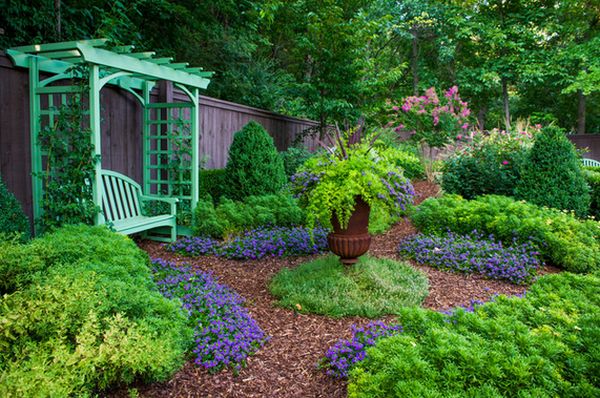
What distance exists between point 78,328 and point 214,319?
105cm

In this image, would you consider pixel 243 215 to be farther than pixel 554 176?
Answer: No

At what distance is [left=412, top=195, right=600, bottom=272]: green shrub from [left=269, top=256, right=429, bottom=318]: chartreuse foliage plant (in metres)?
1.58

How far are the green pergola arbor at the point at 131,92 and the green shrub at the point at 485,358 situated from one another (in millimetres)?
3408

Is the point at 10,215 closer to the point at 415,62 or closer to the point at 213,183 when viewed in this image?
the point at 213,183

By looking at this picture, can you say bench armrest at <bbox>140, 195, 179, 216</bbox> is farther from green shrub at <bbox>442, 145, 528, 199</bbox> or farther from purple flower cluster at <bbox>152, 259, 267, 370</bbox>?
green shrub at <bbox>442, 145, 528, 199</bbox>

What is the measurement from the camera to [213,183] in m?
6.92

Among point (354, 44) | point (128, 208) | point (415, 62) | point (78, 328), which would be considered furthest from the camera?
point (415, 62)

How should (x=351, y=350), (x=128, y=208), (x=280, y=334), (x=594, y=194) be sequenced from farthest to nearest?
(x=594, y=194)
(x=128, y=208)
(x=280, y=334)
(x=351, y=350)

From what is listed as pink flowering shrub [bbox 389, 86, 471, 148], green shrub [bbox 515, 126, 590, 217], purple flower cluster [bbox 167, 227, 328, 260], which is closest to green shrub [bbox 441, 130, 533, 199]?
green shrub [bbox 515, 126, 590, 217]

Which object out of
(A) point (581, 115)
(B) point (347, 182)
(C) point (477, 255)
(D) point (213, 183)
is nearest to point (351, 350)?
(B) point (347, 182)

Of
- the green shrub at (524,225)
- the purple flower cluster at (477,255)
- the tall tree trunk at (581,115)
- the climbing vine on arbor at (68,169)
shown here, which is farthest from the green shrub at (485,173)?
the tall tree trunk at (581,115)

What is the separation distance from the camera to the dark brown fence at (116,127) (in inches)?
167

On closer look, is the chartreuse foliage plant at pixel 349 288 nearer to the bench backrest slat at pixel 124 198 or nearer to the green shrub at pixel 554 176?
the bench backrest slat at pixel 124 198

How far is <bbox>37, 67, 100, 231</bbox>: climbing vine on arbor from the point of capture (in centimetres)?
423
